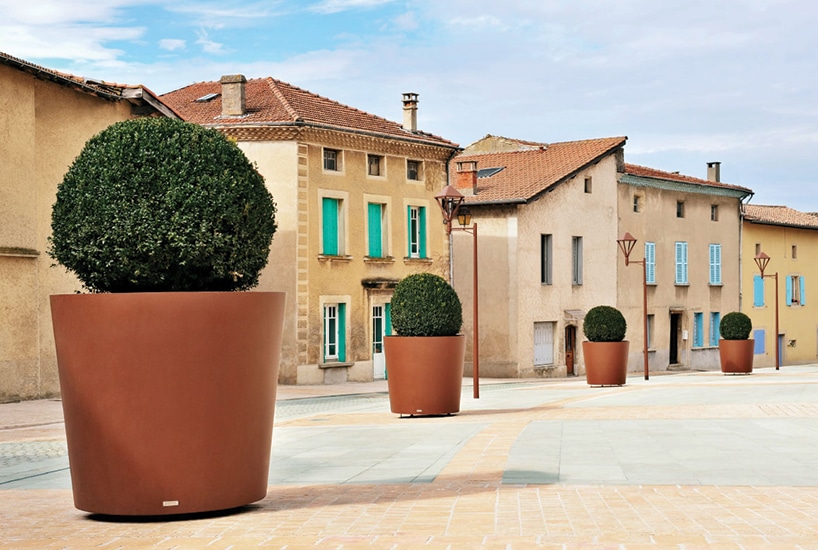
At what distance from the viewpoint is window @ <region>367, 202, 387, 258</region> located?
32.1 meters

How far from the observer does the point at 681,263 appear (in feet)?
147

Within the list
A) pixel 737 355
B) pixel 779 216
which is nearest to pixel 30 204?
pixel 737 355

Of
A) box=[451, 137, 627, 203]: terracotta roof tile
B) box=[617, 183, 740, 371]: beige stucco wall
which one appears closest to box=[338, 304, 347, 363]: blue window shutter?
box=[451, 137, 627, 203]: terracotta roof tile

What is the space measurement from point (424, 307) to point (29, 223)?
32.0 ft

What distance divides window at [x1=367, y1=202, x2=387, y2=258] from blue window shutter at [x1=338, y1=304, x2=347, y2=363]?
6.24ft

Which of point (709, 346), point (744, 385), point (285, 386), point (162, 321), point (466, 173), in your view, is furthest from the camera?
point (709, 346)

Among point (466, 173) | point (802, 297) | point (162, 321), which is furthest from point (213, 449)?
point (802, 297)

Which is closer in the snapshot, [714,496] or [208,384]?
[208,384]

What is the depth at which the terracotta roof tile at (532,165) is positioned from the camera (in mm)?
36000

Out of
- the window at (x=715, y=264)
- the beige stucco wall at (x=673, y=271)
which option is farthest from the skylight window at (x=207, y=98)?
the window at (x=715, y=264)

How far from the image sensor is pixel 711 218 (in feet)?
155

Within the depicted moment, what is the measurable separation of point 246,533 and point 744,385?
18.4m

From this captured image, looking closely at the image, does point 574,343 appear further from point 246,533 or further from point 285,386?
point 246,533

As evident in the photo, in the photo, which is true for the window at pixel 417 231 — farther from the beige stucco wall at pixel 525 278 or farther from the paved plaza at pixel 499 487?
the paved plaza at pixel 499 487
